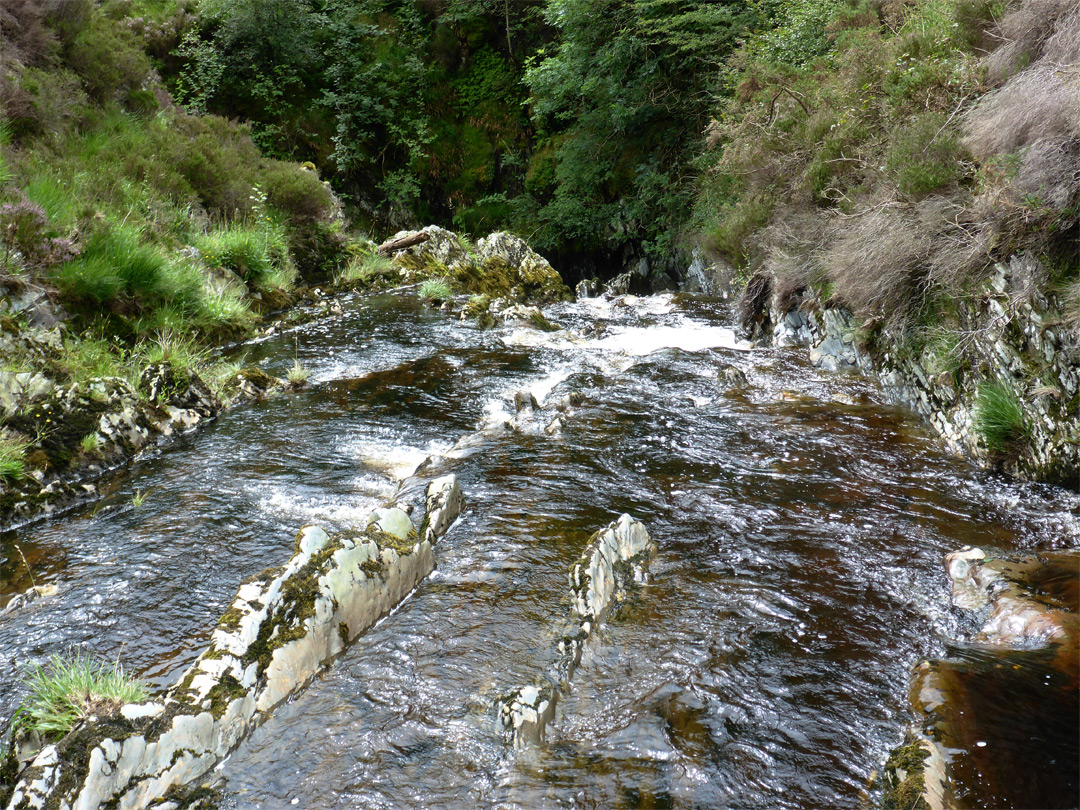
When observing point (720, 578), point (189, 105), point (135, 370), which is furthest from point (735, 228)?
point (189, 105)

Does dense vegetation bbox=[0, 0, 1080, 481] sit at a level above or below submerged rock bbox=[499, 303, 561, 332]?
above

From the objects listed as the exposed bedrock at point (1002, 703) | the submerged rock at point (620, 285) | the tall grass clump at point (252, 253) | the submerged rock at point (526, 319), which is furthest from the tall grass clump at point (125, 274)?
the submerged rock at point (620, 285)

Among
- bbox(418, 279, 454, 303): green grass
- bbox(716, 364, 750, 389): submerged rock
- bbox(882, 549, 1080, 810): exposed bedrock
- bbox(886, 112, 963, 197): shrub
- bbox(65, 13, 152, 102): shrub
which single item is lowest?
bbox(418, 279, 454, 303): green grass

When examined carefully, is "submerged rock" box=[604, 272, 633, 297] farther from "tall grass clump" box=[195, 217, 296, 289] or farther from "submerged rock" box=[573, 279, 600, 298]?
"tall grass clump" box=[195, 217, 296, 289]

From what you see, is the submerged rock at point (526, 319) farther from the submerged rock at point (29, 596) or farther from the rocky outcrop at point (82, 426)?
the submerged rock at point (29, 596)

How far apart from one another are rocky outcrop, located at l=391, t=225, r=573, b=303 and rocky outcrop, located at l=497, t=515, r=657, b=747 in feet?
37.7

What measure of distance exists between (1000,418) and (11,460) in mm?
8244

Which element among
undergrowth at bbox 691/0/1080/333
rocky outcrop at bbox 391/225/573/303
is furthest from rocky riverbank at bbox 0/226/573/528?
rocky outcrop at bbox 391/225/573/303

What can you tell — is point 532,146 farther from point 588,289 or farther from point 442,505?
point 442,505

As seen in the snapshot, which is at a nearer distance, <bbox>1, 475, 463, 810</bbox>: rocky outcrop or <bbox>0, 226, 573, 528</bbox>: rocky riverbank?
<bbox>1, 475, 463, 810</bbox>: rocky outcrop

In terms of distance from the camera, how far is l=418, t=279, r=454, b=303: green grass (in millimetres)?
14102

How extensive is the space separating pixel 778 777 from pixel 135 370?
7.61 meters

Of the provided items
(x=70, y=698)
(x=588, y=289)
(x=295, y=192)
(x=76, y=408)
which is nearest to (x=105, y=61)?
(x=295, y=192)

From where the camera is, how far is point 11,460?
527cm
